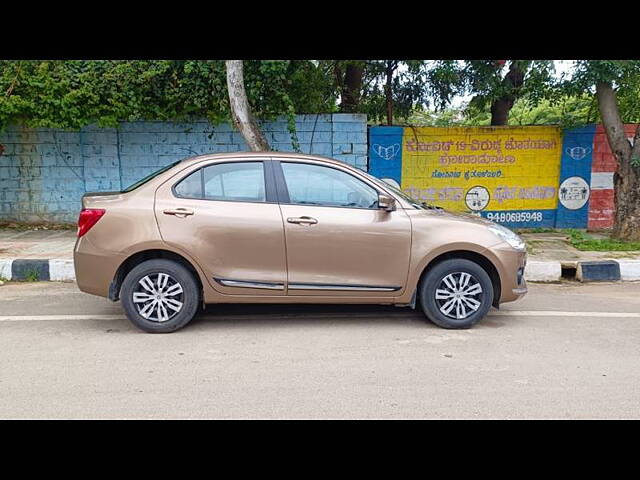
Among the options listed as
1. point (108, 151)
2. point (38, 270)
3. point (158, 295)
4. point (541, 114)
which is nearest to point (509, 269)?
point (158, 295)

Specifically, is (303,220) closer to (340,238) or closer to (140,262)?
(340,238)

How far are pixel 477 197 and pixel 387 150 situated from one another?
1924mm

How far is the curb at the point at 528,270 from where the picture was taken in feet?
21.5

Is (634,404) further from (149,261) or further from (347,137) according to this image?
(347,137)

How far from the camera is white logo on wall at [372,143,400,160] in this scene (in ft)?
31.0

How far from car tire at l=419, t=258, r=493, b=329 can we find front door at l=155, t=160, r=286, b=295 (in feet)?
4.42

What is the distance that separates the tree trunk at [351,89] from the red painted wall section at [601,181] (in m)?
4.49

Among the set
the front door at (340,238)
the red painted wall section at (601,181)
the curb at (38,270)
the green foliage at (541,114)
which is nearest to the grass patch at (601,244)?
the red painted wall section at (601,181)

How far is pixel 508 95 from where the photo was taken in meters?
Answer: 9.44

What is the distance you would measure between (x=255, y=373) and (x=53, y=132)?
7665mm

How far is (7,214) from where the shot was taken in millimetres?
9523

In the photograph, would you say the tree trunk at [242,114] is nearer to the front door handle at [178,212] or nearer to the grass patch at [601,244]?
the front door handle at [178,212]

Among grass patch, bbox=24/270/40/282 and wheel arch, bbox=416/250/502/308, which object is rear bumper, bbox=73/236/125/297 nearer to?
grass patch, bbox=24/270/40/282

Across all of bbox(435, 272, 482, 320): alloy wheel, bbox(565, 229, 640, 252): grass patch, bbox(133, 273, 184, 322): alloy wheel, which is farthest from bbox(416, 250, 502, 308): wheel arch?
bbox(565, 229, 640, 252): grass patch
